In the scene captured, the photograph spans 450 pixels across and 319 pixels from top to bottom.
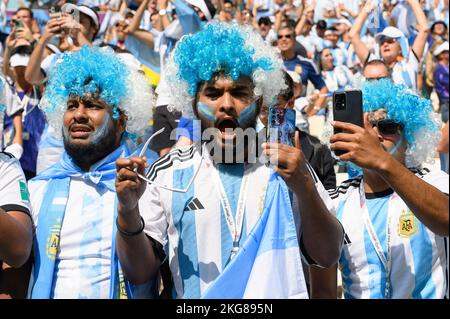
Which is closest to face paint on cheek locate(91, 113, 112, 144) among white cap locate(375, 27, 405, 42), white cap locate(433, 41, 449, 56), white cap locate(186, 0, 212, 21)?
white cap locate(186, 0, 212, 21)

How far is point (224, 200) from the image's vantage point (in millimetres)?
3369

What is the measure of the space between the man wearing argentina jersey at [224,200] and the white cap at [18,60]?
4.66 meters

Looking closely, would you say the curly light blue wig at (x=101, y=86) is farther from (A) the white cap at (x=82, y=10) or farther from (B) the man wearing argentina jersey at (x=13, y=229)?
(A) the white cap at (x=82, y=10)

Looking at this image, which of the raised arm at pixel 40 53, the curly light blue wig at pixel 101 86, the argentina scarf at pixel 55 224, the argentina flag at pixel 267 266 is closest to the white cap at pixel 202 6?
the raised arm at pixel 40 53

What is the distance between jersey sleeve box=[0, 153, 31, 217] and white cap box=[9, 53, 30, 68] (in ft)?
14.9

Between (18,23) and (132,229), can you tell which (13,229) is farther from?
(18,23)

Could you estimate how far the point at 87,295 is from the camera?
3621mm

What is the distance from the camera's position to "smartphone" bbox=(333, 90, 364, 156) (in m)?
2.87

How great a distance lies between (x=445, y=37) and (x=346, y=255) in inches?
421

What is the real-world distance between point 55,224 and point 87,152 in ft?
1.56

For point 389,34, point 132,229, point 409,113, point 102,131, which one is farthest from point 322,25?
point 132,229

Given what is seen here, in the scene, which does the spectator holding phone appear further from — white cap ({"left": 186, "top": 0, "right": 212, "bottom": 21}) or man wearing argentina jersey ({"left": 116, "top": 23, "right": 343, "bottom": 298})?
man wearing argentina jersey ({"left": 116, "top": 23, "right": 343, "bottom": 298})

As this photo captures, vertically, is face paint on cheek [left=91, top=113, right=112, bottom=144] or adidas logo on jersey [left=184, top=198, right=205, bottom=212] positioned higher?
face paint on cheek [left=91, top=113, right=112, bottom=144]

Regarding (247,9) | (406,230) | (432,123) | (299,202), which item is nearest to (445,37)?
(247,9)
